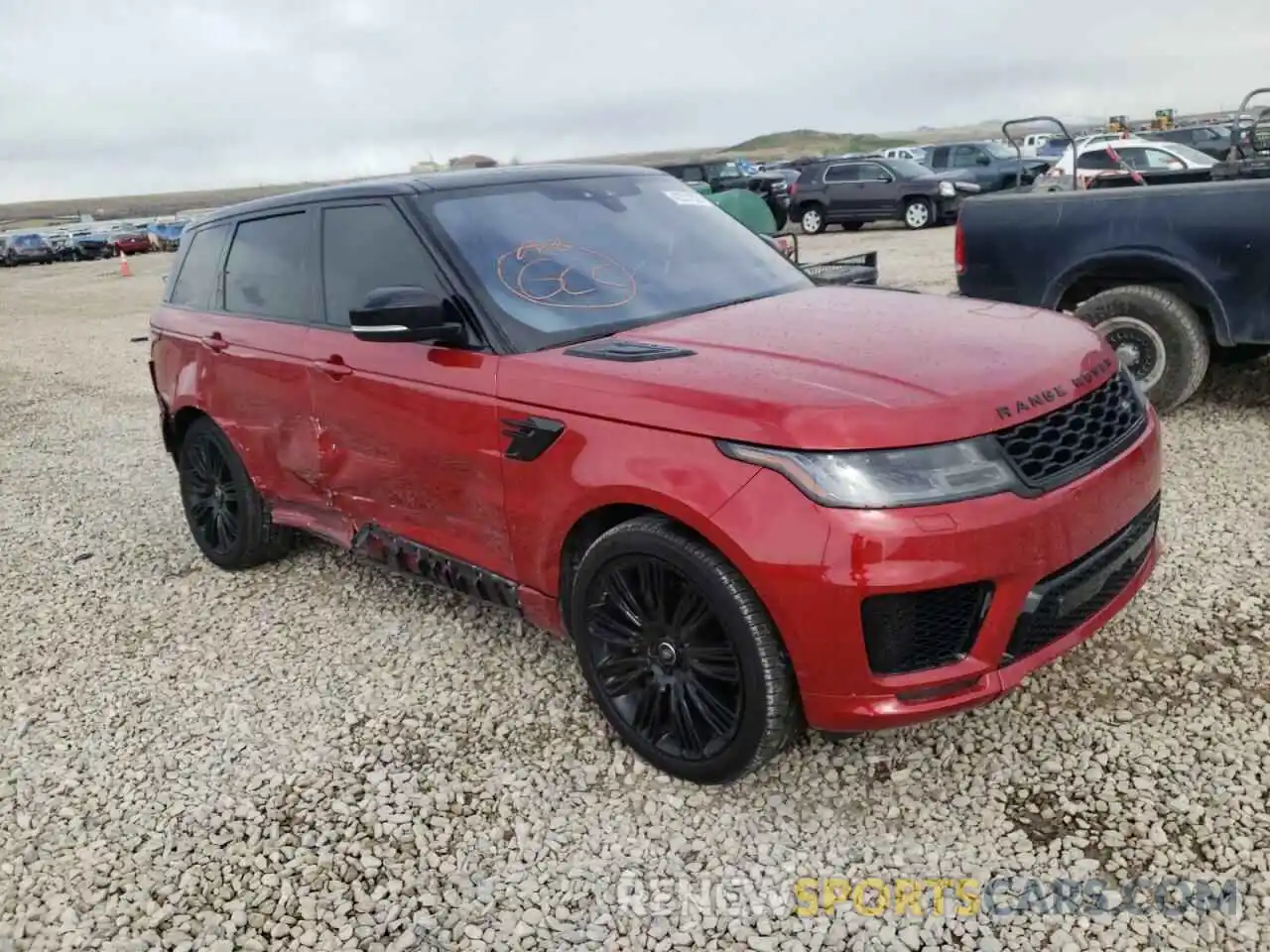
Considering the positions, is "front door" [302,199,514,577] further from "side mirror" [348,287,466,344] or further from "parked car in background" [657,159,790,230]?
"parked car in background" [657,159,790,230]

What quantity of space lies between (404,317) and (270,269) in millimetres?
1554

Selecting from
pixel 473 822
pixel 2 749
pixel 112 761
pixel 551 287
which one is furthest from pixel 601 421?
pixel 2 749

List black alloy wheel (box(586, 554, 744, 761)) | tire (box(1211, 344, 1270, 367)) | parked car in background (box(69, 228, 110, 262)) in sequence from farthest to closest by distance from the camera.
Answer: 1. parked car in background (box(69, 228, 110, 262))
2. tire (box(1211, 344, 1270, 367))
3. black alloy wheel (box(586, 554, 744, 761))

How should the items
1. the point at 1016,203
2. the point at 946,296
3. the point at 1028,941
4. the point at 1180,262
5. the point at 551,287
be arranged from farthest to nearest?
the point at 1016,203
the point at 1180,262
the point at 946,296
the point at 551,287
the point at 1028,941

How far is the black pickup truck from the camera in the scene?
5480 millimetres

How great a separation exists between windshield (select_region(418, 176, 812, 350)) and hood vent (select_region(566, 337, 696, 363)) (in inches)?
4.8

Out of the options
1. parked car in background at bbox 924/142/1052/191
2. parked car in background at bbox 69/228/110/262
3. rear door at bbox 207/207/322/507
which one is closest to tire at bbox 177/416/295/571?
rear door at bbox 207/207/322/507

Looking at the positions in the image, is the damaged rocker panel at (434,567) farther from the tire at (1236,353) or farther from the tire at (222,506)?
the tire at (1236,353)

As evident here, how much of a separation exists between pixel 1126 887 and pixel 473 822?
1766 mm

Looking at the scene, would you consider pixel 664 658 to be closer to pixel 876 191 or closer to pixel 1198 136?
pixel 876 191

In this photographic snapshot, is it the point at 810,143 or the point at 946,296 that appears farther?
the point at 810,143

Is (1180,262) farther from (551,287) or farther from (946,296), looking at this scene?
(551,287)

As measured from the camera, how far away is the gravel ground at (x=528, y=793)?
258cm

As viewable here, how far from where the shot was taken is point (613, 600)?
301 centimetres
